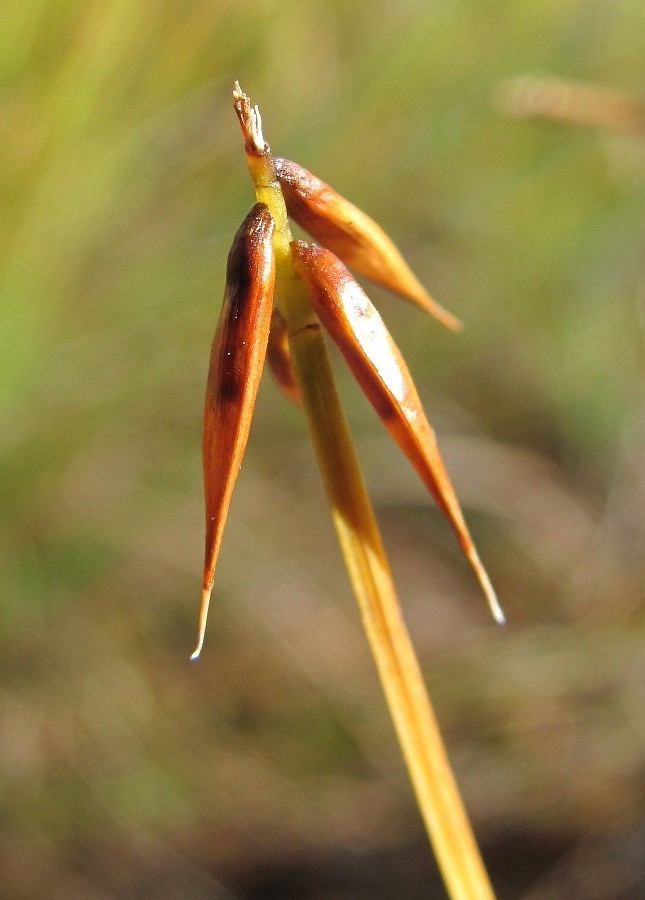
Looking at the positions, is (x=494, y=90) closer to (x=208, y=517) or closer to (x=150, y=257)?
(x=150, y=257)

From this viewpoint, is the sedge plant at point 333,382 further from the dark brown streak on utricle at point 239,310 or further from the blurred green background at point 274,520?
the blurred green background at point 274,520

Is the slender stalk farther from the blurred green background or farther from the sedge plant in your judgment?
the blurred green background

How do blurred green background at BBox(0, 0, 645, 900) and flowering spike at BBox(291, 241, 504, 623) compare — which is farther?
blurred green background at BBox(0, 0, 645, 900)

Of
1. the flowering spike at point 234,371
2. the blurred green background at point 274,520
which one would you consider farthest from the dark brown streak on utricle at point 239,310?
the blurred green background at point 274,520

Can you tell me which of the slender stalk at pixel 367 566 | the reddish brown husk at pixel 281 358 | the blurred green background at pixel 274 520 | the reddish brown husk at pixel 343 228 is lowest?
the slender stalk at pixel 367 566

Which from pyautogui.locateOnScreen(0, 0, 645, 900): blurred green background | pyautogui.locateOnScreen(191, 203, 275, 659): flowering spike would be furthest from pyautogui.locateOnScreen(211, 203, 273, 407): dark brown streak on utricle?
pyautogui.locateOnScreen(0, 0, 645, 900): blurred green background
